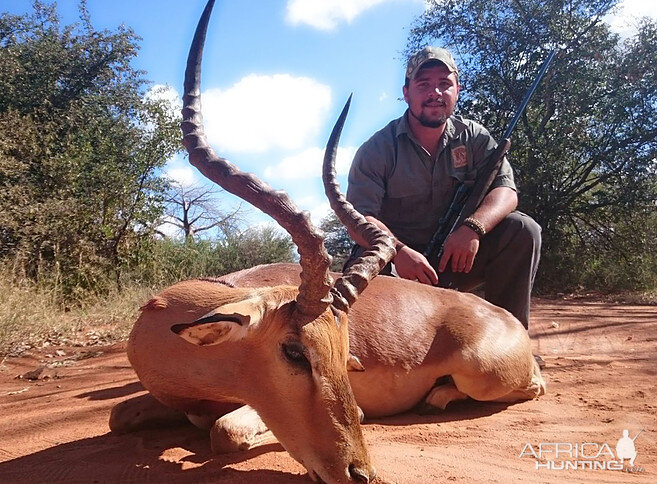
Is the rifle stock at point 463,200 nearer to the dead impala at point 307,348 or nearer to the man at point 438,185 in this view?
the man at point 438,185

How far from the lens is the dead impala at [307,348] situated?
2342 millimetres

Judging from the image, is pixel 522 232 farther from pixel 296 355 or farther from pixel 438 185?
pixel 296 355

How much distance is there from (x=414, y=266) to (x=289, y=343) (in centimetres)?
257

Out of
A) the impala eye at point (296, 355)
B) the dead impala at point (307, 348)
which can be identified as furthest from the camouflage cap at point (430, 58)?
the impala eye at point (296, 355)

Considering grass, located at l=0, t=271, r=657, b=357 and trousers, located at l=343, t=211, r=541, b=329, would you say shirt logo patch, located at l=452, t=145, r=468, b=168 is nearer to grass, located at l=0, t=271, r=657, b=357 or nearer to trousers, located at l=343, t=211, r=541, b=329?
trousers, located at l=343, t=211, r=541, b=329

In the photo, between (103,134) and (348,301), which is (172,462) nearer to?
(348,301)

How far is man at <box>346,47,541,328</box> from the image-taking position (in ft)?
17.5

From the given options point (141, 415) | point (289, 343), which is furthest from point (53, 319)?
point (289, 343)

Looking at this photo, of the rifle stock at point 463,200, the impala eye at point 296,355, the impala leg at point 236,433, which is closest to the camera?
the impala eye at point 296,355

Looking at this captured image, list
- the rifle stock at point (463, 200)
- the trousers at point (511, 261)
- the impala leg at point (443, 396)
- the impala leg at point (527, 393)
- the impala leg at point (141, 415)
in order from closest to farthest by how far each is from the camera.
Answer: the impala leg at point (141, 415) < the impala leg at point (443, 396) < the impala leg at point (527, 393) < the trousers at point (511, 261) < the rifle stock at point (463, 200)

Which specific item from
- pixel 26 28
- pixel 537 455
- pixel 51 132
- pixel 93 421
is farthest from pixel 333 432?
pixel 26 28

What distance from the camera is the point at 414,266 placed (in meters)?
4.84

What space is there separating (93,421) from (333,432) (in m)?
2.08

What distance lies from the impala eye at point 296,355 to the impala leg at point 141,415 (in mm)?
1137
